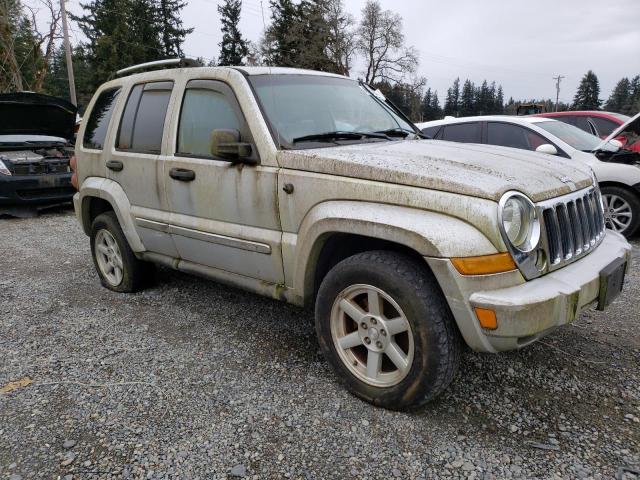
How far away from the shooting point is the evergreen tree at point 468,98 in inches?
3590

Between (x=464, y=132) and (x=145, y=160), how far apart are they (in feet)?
15.4

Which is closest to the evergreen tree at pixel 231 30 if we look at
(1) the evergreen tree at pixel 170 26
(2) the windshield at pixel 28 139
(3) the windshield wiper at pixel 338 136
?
(1) the evergreen tree at pixel 170 26

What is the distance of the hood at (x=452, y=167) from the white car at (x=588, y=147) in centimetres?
282

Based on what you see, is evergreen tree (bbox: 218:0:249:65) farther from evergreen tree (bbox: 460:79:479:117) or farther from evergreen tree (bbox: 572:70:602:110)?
evergreen tree (bbox: 572:70:602:110)

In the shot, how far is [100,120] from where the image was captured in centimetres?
438

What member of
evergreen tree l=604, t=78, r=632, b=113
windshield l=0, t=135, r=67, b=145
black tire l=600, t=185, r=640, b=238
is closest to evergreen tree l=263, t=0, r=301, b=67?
windshield l=0, t=135, r=67, b=145

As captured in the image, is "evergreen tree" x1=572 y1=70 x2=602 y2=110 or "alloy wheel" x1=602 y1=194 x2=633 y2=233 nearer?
"alloy wheel" x1=602 y1=194 x2=633 y2=233

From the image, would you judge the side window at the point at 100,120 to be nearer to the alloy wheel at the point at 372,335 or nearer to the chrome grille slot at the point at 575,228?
Answer: the alloy wheel at the point at 372,335

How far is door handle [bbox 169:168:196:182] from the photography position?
11.0 ft

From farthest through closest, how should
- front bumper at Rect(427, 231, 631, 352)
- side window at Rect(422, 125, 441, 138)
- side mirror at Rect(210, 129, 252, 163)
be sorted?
1. side window at Rect(422, 125, 441, 138)
2. side mirror at Rect(210, 129, 252, 163)
3. front bumper at Rect(427, 231, 631, 352)

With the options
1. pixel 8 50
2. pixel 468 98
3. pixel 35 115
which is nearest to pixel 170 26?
pixel 8 50

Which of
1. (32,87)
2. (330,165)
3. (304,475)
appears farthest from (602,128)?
(32,87)

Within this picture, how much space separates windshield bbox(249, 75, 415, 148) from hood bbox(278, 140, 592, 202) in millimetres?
192

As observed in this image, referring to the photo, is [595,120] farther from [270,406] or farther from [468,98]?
[468,98]
